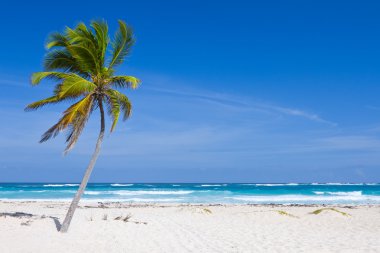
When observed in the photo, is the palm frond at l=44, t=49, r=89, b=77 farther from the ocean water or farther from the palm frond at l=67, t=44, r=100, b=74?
the ocean water

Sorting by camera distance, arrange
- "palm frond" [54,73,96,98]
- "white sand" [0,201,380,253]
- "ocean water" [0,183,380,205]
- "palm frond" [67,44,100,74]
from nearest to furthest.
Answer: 1. "white sand" [0,201,380,253]
2. "palm frond" [54,73,96,98]
3. "palm frond" [67,44,100,74]
4. "ocean water" [0,183,380,205]

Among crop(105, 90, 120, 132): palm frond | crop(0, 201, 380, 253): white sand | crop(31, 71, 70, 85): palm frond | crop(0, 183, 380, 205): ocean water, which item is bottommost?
crop(0, 201, 380, 253): white sand

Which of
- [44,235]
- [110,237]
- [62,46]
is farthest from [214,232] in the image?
[62,46]

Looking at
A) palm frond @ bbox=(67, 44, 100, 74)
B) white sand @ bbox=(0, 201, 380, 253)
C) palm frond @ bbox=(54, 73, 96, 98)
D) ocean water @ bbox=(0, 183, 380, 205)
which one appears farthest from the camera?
ocean water @ bbox=(0, 183, 380, 205)

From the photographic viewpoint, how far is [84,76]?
499 inches

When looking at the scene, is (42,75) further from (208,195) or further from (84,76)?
(208,195)

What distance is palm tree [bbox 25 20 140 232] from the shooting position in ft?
39.0

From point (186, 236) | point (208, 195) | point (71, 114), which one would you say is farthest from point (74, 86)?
point (208, 195)

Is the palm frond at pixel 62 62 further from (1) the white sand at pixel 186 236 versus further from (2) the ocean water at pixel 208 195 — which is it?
(2) the ocean water at pixel 208 195

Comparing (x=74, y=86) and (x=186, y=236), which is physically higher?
(x=74, y=86)

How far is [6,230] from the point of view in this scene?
11.9 m

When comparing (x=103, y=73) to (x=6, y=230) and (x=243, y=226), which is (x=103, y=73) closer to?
(x=6, y=230)

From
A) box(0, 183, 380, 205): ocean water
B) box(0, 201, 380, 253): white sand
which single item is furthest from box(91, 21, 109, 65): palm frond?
box(0, 183, 380, 205): ocean water

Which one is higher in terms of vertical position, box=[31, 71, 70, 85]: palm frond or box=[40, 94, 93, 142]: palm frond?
box=[31, 71, 70, 85]: palm frond
